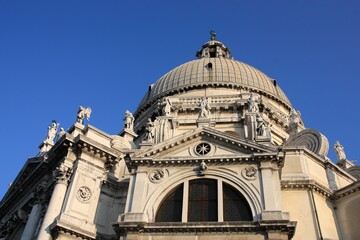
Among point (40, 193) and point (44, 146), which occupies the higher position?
point (44, 146)

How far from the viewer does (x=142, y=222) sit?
19.4 meters

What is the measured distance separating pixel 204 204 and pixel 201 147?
11.2 feet

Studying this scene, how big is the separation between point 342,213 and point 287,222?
7.52 metres

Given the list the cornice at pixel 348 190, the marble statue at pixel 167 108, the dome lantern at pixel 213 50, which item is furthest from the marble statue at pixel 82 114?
the dome lantern at pixel 213 50

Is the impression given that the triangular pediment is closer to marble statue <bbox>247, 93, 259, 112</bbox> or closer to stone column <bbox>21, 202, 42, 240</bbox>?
stone column <bbox>21, 202, 42, 240</bbox>

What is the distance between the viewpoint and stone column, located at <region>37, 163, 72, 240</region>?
21.5 meters

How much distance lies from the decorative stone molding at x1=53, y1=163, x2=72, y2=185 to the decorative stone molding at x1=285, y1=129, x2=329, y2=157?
16.9m

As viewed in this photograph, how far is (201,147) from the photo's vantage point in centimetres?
2239

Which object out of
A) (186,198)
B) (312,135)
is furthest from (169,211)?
(312,135)

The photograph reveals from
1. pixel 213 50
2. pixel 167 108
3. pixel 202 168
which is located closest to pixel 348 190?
pixel 202 168

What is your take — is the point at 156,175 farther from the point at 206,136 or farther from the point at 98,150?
the point at 98,150

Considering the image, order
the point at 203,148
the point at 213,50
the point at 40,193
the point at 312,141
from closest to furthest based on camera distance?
the point at 203,148
the point at 40,193
the point at 312,141
the point at 213,50

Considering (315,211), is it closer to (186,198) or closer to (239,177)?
(239,177)

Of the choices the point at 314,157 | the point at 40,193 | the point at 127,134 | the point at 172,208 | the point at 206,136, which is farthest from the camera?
the point at 127,134
